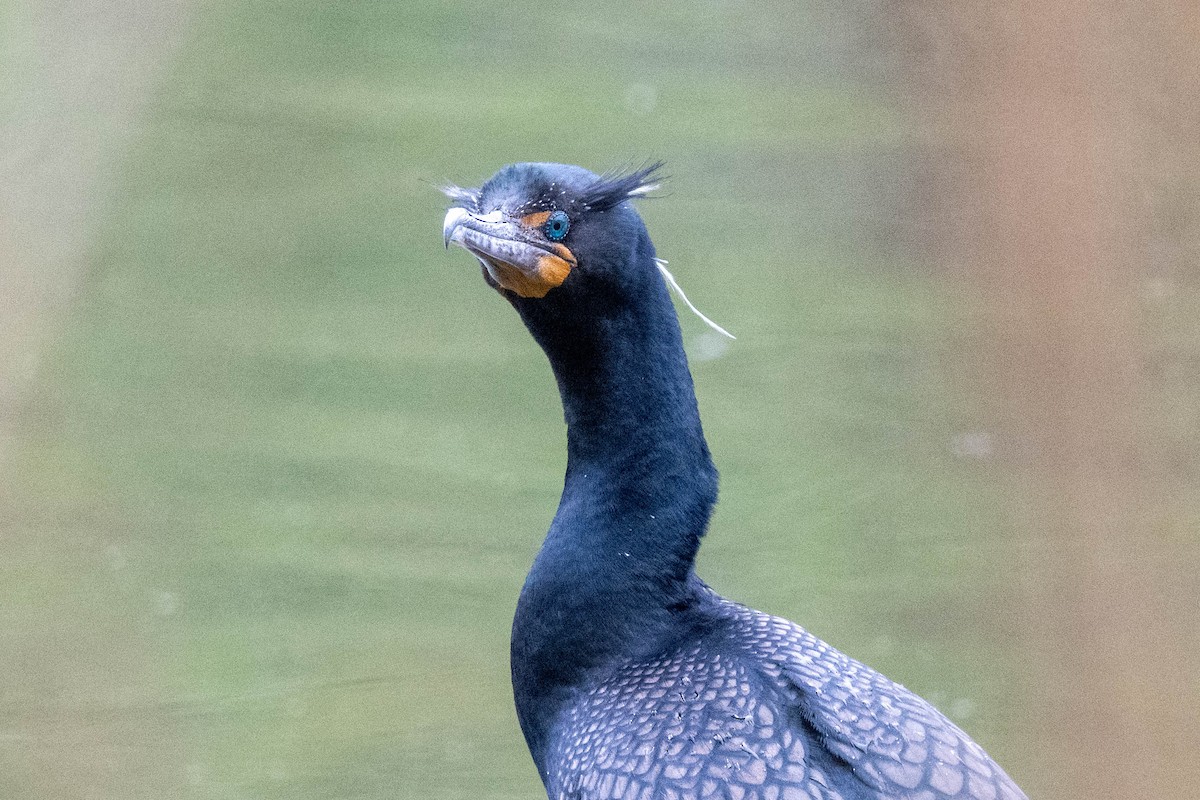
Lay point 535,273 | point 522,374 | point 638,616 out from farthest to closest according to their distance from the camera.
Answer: point 522,374, point 638,616, point 535,273

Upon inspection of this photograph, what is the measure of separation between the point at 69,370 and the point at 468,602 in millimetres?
1585

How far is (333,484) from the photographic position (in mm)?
4848

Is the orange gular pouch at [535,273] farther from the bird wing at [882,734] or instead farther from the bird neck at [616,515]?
the bird wing at [882,734]

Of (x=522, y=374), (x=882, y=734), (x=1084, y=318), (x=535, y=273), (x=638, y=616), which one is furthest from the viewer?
(x=1084, y=318)

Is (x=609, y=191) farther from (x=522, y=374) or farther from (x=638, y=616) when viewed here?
(x=522, y=374)

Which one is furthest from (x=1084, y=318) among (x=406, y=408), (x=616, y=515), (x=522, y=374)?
(x=616, y=515)

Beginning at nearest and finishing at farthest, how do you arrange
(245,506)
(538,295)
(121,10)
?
1. (538,295)
2. (121,10)
3. (245,506)

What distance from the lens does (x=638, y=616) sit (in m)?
2.81

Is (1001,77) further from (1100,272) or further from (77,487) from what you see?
(77,487)

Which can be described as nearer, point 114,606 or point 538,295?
point 538,295

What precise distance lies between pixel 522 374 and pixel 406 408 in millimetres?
428

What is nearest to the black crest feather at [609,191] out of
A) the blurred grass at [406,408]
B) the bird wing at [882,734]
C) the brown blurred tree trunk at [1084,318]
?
the bird wing at [882,734]

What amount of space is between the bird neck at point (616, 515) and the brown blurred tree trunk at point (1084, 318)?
2.45 metres

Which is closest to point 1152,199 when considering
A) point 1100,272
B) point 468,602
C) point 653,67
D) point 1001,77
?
point 1100,272
